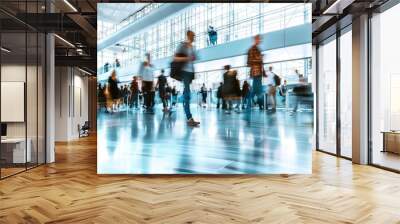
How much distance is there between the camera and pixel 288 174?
6586 millimetres

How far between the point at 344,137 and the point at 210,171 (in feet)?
14.5

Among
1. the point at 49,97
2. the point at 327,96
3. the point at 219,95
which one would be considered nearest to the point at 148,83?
the point at 219,95

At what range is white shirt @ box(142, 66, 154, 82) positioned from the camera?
6520mm

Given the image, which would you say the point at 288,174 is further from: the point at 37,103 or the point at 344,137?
the point at 37,103

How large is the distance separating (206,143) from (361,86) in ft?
12.9

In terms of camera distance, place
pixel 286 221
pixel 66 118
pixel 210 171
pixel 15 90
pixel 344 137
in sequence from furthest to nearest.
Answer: pixel 66 118 < pixel 344 137 < pixel 15 90 < pixel 210 171 < pixel 286 221

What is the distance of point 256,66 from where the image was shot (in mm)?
6477

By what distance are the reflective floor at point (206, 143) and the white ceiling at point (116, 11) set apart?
66.7 inches

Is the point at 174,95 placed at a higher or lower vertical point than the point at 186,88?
lower

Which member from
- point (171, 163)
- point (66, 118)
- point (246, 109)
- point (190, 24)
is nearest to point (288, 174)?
point (246, 109)

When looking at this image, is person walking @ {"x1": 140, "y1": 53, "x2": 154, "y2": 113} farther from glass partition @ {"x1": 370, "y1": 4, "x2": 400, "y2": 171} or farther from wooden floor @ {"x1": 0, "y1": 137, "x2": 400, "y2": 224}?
glass partition @ {"x1": 370, "y1": 4, "x2": 400, "y2": 171}

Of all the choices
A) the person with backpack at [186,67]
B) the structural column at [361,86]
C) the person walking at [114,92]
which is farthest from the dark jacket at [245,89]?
the structural column at [361,86]

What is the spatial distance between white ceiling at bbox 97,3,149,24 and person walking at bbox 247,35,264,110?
6.83 feet

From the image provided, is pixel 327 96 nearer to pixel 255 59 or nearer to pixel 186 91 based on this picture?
pixel 255 59
